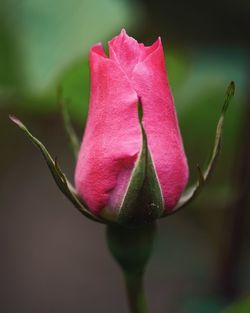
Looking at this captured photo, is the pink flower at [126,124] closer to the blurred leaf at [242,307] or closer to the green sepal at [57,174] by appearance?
the green sepal at [57,174]

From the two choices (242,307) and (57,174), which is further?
(242,307)

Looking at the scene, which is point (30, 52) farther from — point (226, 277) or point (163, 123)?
point (163, 123)

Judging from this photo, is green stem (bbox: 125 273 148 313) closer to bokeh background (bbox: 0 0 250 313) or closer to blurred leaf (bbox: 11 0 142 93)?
bokeh background (bbox: 0 0 250 313)

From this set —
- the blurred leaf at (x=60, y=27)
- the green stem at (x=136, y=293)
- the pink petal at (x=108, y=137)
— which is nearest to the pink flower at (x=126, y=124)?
the pink petal at (x=108, y=137)

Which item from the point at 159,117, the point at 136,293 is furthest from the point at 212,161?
the point at 136,293

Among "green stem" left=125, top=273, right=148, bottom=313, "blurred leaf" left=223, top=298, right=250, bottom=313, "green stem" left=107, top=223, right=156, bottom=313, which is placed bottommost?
"blurred leaf" left=223, top=298, right=250, bottom=313

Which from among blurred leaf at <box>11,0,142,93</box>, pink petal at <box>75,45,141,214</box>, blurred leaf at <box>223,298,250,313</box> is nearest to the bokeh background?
blurred leaf at <box>11,0,142,93</box>

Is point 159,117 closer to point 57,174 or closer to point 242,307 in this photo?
point 57,174

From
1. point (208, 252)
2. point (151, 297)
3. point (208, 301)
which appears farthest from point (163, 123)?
point (151, 297)
